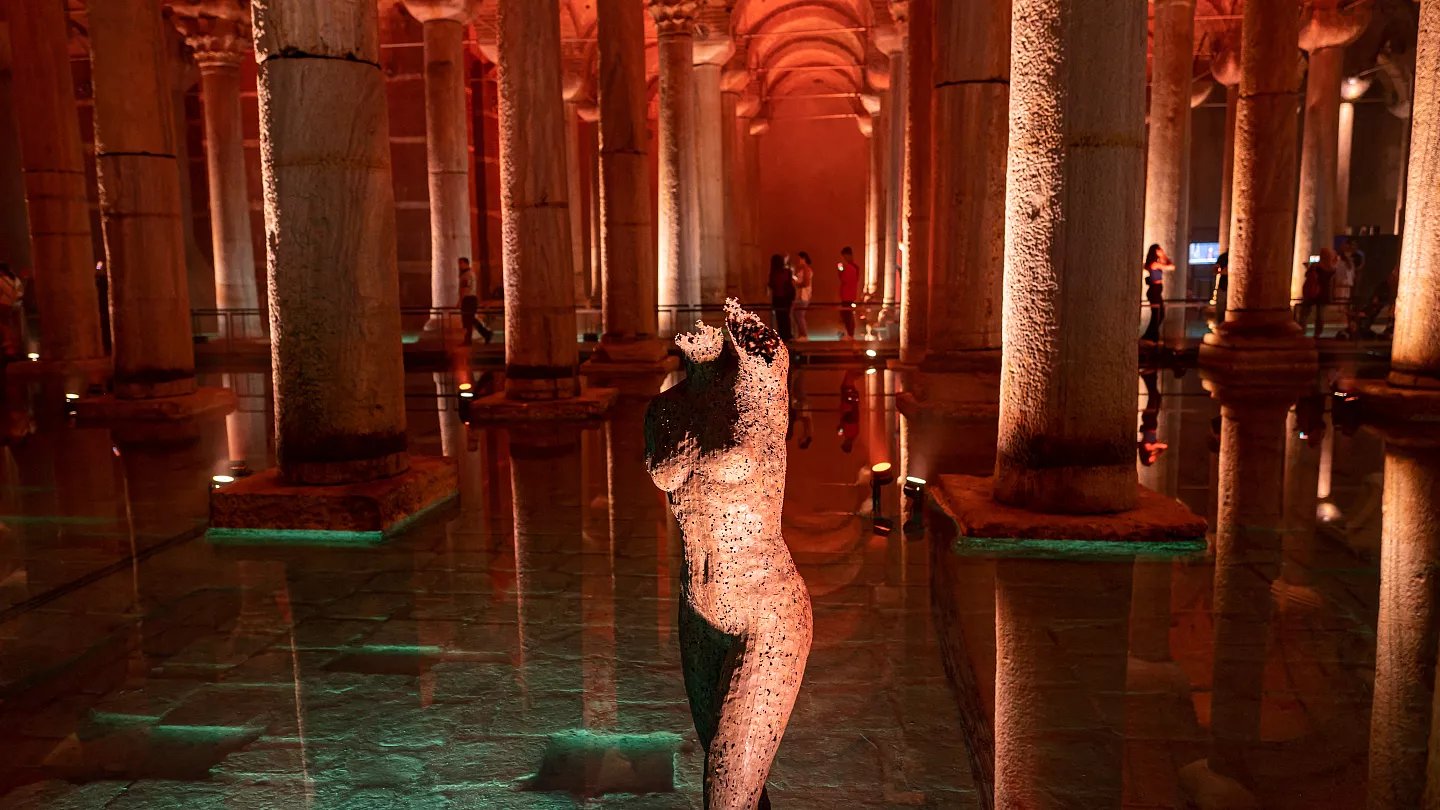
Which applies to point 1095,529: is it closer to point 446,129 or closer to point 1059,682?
point 1059,682

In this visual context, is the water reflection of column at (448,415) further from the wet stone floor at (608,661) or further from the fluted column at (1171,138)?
the fluted column at (1171,138)

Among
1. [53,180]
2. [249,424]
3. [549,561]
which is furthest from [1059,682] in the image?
[53,180]

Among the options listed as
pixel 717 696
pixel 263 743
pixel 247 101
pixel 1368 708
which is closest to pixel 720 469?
pixel 717 696

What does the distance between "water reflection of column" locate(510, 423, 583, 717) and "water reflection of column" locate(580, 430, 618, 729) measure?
0.14 feet

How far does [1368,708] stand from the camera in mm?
3678

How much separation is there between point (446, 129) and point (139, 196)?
26.6 feet

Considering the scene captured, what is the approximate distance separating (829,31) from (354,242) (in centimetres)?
2637

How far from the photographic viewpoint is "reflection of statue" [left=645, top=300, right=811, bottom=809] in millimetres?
2414

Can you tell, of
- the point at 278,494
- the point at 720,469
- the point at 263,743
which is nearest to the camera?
the point at 720,469

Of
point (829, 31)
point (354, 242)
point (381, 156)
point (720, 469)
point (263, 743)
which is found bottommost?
point (263, 743)

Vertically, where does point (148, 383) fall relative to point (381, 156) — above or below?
below

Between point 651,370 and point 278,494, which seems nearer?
point 278,494

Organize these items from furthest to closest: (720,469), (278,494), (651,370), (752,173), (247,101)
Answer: (752,173)
(247,101)
(651,370)
(278,494)
(720,469)

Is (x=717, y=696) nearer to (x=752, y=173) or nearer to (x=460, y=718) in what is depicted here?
(x=460, y=718)
